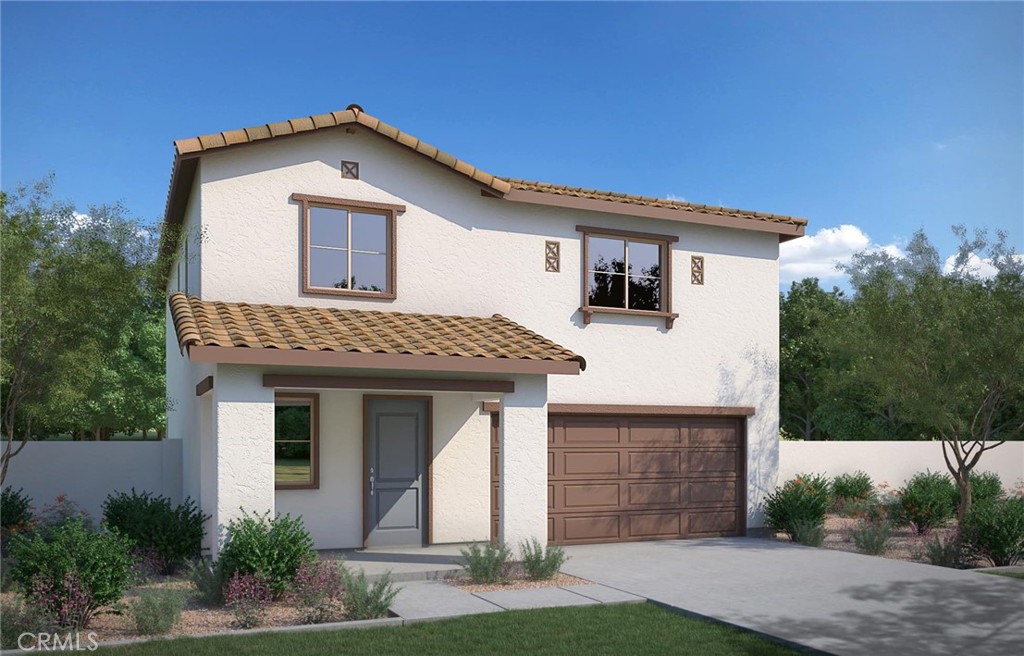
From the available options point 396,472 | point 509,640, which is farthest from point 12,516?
point 509,640

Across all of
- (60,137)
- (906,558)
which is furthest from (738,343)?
(60,137)

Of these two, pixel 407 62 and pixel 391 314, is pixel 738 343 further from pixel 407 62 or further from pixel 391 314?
pixel 407 62

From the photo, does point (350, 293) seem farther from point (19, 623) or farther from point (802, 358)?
point (802, 358)

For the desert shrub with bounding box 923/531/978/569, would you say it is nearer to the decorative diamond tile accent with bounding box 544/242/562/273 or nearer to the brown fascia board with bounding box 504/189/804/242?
the brown fascia board with bounding box 504/189/804/242

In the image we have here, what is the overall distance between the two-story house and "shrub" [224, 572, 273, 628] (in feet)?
3.67

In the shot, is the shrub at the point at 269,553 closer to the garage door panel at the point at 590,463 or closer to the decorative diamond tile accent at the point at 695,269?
the garage door panel at the point at 590,463

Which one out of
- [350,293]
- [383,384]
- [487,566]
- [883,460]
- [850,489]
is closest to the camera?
[487,566]

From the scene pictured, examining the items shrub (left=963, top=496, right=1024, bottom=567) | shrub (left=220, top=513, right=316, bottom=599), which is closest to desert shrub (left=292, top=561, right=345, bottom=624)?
shrub (left=220, top=513, right=316, bottom=599)

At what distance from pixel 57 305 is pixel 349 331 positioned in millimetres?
3910

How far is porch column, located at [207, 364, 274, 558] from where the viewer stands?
11.6 metres

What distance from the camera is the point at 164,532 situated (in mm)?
12711

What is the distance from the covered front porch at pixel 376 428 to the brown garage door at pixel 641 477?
914mm

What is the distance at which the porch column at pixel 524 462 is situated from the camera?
13.4 meters

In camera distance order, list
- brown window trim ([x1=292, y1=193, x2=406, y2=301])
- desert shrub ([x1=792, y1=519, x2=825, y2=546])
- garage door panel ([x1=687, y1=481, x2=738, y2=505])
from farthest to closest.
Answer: garage door panel ([x1=687, y1=481, x2=738, y2=505]) → desert shrub ([x1=792, y1=519, x2=825, y2=546]) → brown window trim ([x1=292, y1=193, x2=406, y2=301])
